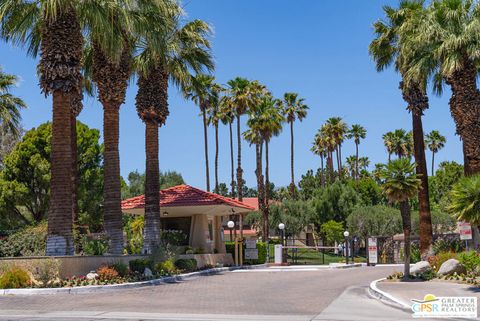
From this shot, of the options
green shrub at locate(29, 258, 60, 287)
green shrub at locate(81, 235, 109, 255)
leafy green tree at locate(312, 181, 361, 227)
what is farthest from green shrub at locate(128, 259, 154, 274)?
leafy green tree at locate(312, 181, 361, 227)

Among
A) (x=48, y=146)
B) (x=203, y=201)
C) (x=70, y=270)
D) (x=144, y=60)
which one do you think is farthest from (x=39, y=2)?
(x=48, y=146)

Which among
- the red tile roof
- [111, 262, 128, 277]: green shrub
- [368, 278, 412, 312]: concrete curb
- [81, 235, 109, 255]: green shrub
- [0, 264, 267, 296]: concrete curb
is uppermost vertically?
the red tile roof

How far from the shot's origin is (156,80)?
27.1 metres

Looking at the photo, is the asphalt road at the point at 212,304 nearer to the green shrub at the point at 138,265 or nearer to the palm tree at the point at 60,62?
the green shrub at the point at 138,265

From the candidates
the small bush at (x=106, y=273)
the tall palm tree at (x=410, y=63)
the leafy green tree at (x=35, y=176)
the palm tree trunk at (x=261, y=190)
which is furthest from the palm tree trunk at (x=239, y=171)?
the small bush at (x=106, y=273)

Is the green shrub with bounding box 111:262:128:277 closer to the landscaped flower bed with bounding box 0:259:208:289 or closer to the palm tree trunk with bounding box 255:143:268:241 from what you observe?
the landscaped flower bed with bounding box 0:259:208:289

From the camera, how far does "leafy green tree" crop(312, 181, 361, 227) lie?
60625 millimetres

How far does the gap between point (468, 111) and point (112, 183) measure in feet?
48.5

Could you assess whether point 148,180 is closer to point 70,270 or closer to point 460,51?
point 70,270

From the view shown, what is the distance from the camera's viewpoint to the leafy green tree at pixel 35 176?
43469 mm

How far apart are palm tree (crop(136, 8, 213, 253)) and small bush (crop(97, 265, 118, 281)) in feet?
18.0

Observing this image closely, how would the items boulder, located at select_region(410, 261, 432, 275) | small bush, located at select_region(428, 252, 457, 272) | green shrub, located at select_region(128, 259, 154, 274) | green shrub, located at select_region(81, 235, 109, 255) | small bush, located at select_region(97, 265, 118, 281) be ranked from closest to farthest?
small bush, located at select_region(97, 265, 118, 281) < boulder, located at select_region(410, 261, 432, 275) < green shrub, located at select_region(128, 259, 154, 274) < green shrub, located at select_region(81, 235, 109, 255) < small bush, located at select_region(428, 252, 457, 272)

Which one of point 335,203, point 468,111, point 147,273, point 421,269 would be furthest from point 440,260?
point 335,203

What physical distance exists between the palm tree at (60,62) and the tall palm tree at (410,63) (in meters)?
13.7
